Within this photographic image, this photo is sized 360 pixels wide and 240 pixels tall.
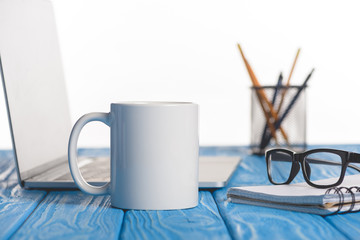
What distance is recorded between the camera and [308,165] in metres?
0.76

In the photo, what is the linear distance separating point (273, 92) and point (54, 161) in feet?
1.80

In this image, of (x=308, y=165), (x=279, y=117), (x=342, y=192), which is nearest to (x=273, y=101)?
(x=279, y=117)

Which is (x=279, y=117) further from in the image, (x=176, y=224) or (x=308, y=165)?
(x=176, y=224)

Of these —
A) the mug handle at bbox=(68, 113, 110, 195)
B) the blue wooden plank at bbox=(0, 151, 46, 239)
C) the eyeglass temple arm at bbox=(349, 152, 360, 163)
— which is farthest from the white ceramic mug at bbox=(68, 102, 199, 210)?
the eyeglass temple arm at bbox=(349, 152, 360, 163)

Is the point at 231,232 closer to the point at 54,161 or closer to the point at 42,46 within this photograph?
the point at 54,161

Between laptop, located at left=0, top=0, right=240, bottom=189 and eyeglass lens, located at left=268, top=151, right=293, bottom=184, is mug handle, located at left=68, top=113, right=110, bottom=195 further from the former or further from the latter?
eyeglass lens, located at left=268, top=151, right=293, bottom=184

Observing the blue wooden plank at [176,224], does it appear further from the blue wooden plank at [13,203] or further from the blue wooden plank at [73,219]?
the blue wooden plank at [13,203]

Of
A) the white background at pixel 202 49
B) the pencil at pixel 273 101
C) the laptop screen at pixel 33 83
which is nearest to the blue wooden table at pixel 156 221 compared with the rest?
the laptop screen at pixel 33 83

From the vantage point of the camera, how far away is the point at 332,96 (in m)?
1.95

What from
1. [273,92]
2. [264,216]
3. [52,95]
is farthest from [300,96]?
[264,216]

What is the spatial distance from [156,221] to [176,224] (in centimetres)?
2

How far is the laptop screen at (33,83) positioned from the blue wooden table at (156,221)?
0.14 metres

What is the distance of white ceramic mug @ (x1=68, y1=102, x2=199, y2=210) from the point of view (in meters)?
0.62

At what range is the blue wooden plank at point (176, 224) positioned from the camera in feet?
1.78
